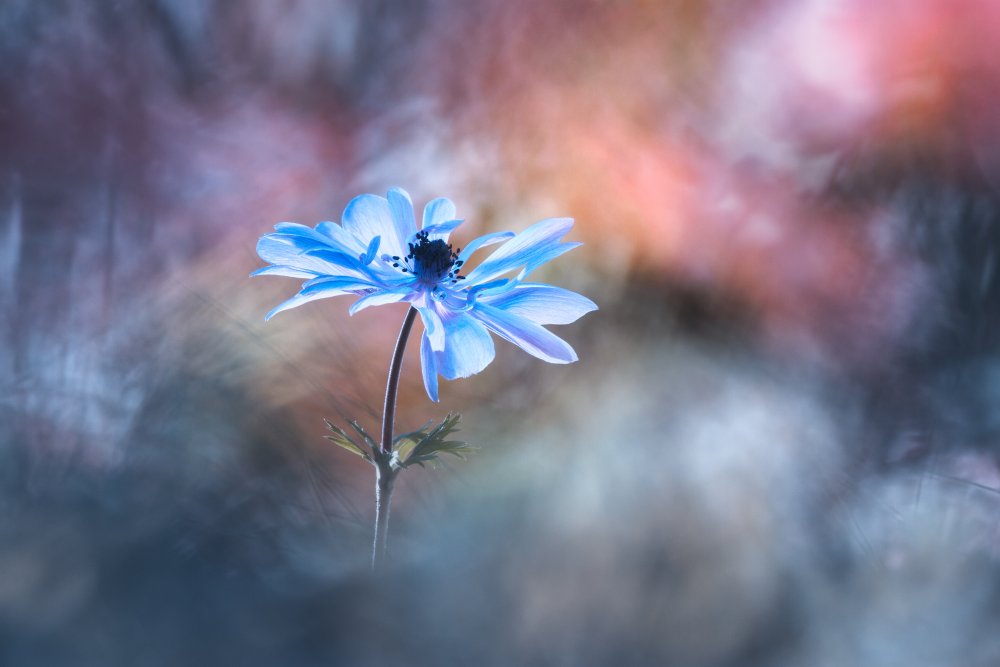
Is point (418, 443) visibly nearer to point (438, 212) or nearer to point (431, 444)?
point (431, 444)

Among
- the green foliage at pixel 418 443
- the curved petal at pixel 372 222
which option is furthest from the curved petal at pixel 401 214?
the green foliage at pixel 418 443

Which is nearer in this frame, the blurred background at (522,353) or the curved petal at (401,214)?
the blurred background at (522,353)

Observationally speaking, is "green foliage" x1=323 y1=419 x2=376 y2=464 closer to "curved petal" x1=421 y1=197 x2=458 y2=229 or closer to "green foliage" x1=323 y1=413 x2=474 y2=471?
"green foliage" x1=323 y1=413 x2=474 y2=471

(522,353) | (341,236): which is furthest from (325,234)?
(522,353)

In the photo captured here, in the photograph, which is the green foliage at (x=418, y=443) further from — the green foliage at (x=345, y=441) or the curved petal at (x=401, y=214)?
the curved petal at (x=401, y=214)

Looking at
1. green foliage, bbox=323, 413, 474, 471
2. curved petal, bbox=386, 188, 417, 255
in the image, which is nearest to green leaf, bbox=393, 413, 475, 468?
green foliage, bbox=323, 413, 474, 471

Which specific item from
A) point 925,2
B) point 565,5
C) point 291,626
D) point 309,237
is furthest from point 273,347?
point 925,2

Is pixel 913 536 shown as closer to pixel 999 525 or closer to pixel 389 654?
pixel 999 525
